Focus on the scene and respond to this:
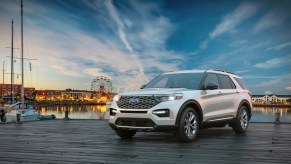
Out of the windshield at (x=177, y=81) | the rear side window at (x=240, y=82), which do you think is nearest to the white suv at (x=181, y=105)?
the windshield at (x=177, y=81)

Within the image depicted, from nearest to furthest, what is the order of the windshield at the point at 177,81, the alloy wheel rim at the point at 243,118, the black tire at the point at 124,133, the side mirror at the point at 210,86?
the side mirror at the point at 210,86 → the black tire at the point at 124,133 → the windshield at the point at 177,81 → the alloy wheel rim at the point at 243,118

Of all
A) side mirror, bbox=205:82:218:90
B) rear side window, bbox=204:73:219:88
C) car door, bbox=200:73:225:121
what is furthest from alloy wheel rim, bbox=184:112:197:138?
rear side window, bbox=204:73:219:88

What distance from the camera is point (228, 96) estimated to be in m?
10.7

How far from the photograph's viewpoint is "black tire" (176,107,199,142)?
8.59 meters

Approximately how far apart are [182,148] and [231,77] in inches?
185

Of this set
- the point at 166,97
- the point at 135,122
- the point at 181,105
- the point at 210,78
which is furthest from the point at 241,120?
the point at 135,122

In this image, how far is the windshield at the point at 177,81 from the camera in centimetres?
981

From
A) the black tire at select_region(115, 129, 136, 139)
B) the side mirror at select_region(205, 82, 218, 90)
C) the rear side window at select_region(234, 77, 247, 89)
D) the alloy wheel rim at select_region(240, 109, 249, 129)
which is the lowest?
the black tire at select_region(115, 129, 136, 139)

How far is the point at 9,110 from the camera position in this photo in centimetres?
3994

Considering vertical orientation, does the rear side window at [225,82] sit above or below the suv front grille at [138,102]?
above

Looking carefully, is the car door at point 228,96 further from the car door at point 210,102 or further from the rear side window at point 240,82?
the rear side window at point 240,82

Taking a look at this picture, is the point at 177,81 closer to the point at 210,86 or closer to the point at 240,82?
the point at 210,86

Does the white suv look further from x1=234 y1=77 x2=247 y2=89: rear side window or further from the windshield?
x1=234 y1=77 x2=247 y2=89: rear side window

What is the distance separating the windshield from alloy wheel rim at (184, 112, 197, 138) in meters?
0.91
